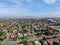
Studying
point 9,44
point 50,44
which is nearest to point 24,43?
point 9,44

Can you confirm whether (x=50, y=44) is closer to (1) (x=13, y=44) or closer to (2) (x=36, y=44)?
(2) (x=36, y=44)

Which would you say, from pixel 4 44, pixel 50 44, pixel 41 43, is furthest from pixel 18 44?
pixel 50 44

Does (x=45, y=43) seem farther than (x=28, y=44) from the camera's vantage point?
Yes

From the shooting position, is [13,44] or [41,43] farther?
[41,43]

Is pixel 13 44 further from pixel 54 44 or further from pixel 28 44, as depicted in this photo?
pixel 54 44

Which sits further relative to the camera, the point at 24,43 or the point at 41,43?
the point at 41,43

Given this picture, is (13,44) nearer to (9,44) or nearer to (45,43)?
(9,44)

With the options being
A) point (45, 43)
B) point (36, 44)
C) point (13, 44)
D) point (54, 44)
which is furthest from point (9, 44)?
point (54, 44)
